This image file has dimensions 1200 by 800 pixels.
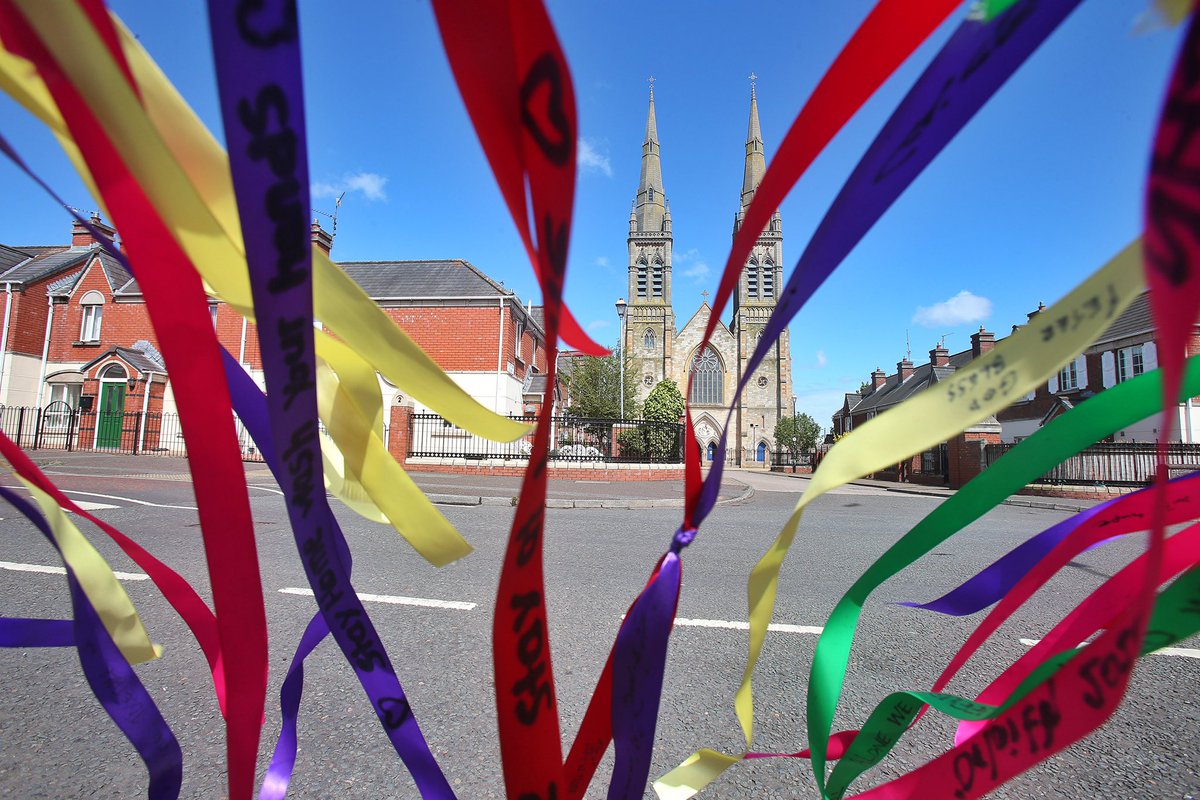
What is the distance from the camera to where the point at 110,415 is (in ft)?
68.9

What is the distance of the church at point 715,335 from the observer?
163 ft

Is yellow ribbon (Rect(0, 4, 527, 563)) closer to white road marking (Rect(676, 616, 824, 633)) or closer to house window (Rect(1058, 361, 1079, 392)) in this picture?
white road marking (Rect(676, 616, 824, 633))

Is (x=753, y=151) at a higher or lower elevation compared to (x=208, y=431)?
higher

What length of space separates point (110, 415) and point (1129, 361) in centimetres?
4122

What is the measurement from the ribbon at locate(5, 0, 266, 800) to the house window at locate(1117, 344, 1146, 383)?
108 ft

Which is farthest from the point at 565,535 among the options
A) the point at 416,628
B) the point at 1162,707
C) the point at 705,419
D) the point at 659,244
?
the point at 659,244

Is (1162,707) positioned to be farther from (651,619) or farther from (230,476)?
(230,476)

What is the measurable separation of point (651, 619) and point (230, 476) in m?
0.53

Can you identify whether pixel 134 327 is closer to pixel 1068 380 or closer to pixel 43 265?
pixel 43 265

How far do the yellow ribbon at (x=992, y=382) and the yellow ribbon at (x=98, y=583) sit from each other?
108cm

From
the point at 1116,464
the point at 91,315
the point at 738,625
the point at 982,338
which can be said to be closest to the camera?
the point at 738,625

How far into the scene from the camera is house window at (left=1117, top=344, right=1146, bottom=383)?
81.0 ft

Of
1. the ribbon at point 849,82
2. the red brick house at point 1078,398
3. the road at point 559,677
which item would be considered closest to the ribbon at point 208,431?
the ribbon at point 849,82

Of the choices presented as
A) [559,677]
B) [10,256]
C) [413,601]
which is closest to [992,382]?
[559,677]
